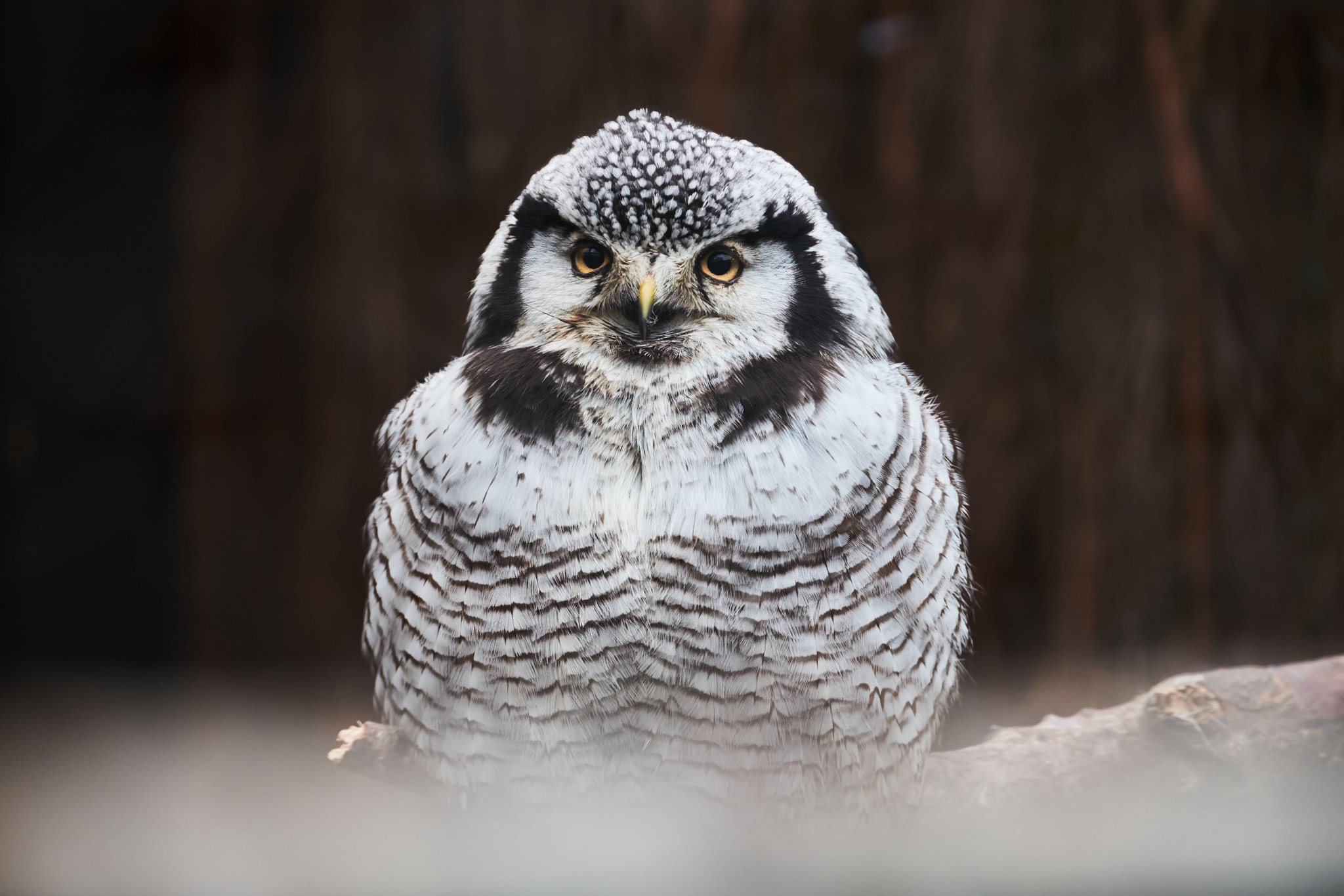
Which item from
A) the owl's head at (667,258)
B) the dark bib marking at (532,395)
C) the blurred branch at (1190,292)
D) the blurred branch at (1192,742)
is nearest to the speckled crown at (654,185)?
the owl's head at (667,258)

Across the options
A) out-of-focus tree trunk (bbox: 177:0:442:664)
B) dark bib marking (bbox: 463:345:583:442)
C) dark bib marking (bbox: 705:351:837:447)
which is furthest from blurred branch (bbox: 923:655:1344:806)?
out-of-focus tree trunk (bbox: 177:0:442:664)

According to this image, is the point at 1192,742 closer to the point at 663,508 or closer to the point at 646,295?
the point at 663,508

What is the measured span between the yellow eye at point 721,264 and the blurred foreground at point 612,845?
0.52m

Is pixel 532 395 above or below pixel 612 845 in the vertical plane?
above

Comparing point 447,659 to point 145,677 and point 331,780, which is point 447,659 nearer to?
point 331,780

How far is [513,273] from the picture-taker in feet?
3.30

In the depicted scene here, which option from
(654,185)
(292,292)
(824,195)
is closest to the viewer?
(654,185)

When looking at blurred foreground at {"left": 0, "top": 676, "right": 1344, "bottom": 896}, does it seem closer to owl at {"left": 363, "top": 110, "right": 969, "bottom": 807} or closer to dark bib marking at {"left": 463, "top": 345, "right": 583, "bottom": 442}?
owl at {"left": 363, "top": 110, "right": 969, "bottom": 807}

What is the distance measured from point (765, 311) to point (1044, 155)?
31.0 inches

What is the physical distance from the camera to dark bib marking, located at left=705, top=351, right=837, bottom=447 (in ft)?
3.14

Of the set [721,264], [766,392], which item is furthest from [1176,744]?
[721,264]

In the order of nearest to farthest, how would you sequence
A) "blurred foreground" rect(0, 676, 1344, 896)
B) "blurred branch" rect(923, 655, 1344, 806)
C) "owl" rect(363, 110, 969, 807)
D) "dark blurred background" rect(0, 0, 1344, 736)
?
"blurred foreground" rect(0, 676, 1344, 896) → "owl" rect(363, 110, 969, 807) → "blurred branch" rect(923, 655, 1344, 806) → "dark blurred background" rect(0, 0, 1344, 736)

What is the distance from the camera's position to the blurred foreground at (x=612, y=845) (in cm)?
83

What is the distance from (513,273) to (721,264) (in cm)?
21
